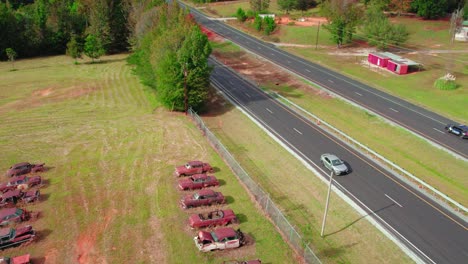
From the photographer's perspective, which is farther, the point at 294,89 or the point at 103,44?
the point at 103,44

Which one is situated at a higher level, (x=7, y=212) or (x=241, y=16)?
(x=241, y=16)

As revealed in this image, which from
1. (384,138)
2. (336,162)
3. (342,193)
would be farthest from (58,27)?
(342,193)

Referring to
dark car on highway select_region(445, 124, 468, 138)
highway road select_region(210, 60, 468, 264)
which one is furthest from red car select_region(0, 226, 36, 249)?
dark car on highway select_region(445, 124, 468, 138)

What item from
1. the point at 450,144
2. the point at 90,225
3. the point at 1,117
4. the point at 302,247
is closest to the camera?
the point at 302,247

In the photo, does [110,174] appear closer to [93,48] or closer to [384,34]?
[93,48]

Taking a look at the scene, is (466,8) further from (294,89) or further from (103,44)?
(103,44)

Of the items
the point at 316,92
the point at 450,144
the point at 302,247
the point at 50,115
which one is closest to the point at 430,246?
the point at 302,247
